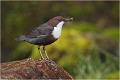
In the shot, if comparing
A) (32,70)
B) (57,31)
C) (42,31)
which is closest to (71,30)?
(42,31)

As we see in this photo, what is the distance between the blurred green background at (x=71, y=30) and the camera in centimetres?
1259

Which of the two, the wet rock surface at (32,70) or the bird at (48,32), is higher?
the bird at (48,32)

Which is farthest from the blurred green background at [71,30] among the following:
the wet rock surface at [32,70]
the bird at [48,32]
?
the wet rock surface at [32,70]

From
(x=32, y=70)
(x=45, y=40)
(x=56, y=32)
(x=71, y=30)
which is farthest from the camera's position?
(x=71, y=30)

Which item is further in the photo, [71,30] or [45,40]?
[71,30]

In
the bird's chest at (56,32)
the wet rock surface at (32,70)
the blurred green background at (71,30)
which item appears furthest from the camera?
the blurred green background at (71,30)

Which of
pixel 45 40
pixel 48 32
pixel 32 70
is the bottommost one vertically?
pixel 32 70

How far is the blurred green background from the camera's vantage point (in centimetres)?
1259

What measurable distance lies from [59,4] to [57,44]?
3.22 meters

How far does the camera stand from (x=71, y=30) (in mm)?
14094

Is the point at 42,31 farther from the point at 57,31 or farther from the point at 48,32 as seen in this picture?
the point at 57,31

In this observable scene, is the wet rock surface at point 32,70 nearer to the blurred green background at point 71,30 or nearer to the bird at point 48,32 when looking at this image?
the bird at point 48,32

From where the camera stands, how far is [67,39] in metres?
13.5

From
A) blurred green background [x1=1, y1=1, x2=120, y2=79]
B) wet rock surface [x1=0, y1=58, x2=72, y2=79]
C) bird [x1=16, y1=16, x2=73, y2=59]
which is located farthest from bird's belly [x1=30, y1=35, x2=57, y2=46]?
blurred green background [x1=1, y1=1, x2=120, y2=79]
